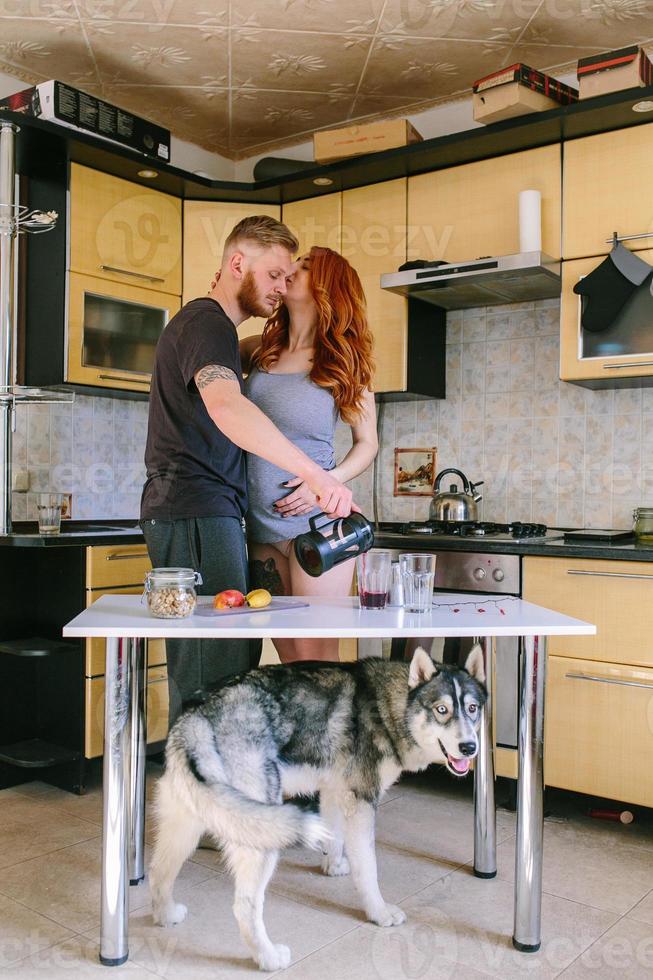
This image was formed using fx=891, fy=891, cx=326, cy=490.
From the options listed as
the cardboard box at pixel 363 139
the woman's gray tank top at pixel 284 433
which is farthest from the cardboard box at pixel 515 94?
the woman's gray tank top at pixel 284 433

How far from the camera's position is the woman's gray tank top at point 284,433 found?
2354 millimetres

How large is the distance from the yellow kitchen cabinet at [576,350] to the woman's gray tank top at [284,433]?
1.00 meters

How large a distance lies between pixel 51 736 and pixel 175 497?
1.40m

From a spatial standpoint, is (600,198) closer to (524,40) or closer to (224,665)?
(524,40)

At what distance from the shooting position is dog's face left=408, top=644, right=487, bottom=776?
190 centimetres

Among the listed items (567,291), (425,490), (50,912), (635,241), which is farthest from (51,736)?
(635,241)

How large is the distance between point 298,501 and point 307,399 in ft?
0.91

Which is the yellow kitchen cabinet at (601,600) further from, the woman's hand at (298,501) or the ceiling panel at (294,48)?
the ceiling panel at (294,48)

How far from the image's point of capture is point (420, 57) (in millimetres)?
3305

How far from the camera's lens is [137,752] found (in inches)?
76.4

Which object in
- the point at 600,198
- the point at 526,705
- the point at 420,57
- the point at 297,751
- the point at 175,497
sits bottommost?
the point at 297,751

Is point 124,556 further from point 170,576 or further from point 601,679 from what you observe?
point 601,679

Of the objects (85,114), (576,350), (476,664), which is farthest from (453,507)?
(85,114)

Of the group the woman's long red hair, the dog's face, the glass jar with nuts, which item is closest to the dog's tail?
the glass jar with nuts
